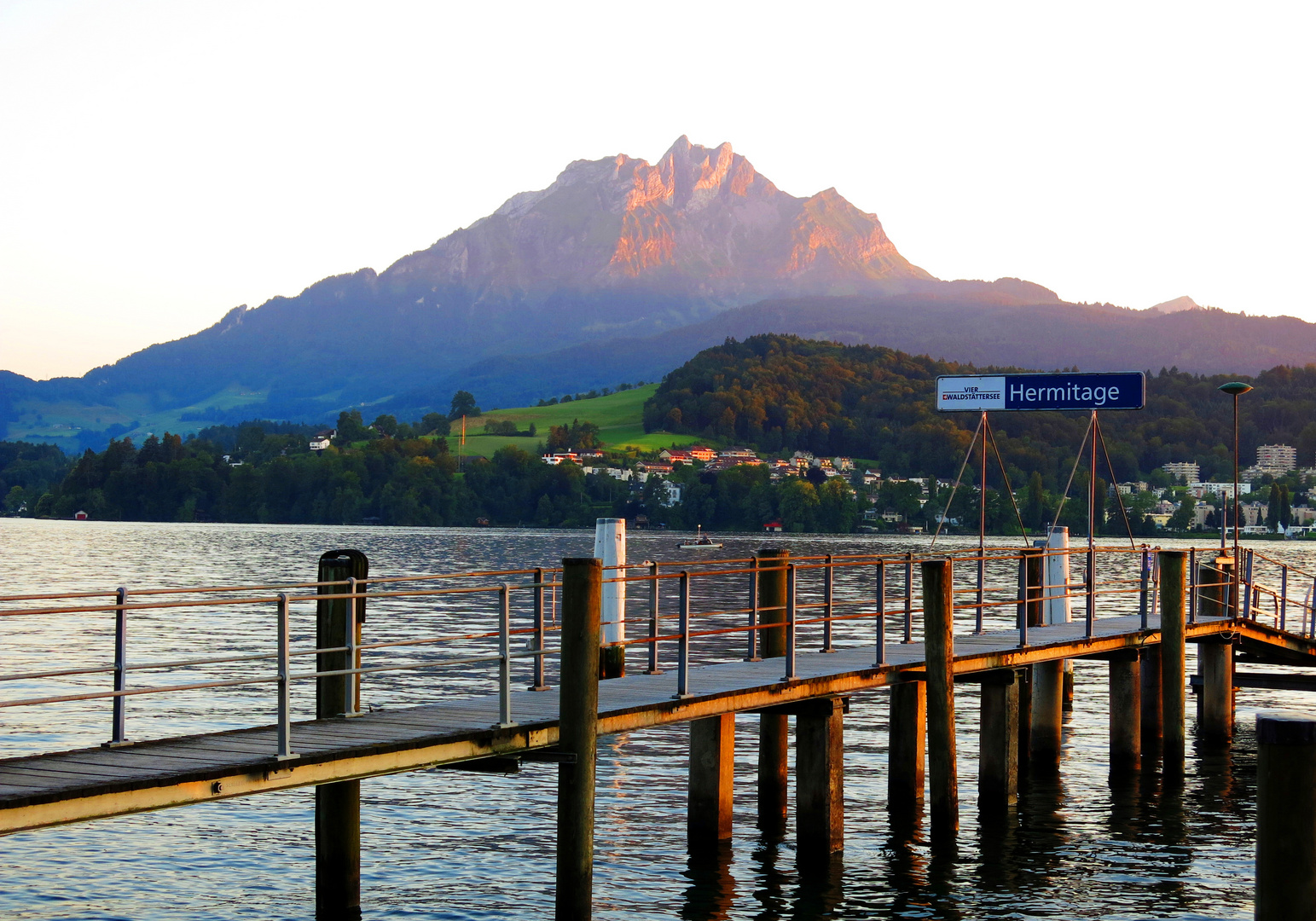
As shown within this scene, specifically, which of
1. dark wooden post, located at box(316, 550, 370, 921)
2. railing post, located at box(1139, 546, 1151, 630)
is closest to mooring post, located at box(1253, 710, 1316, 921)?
dark wooden post, located at box(316, 550, 370, 921)

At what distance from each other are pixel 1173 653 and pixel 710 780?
905 cm

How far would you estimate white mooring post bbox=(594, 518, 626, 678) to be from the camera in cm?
1551

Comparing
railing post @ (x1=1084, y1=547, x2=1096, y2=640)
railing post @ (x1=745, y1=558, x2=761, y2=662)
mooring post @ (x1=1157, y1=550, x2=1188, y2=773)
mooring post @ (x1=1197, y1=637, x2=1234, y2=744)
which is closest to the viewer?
railing post @ (x1=745, y1=558, x2=761, y2=662)

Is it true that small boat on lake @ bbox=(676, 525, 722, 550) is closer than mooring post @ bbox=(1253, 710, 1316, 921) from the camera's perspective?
No

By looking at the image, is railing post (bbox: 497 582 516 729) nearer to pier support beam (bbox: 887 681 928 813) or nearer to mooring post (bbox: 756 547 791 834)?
mooring post (bbox: 756 547 791 834)

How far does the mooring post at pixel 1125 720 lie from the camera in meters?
23.7

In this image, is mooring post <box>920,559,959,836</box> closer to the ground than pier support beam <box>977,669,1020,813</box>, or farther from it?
farther from it

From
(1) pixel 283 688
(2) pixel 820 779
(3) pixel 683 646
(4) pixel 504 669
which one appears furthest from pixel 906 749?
(1) pixel 283 688

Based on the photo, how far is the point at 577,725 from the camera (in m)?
12.0

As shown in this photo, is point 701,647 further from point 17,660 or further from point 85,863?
point 85,863

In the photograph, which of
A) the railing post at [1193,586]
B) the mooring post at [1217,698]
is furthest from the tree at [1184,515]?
the railing post at [1193,586]

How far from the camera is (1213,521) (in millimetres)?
194375

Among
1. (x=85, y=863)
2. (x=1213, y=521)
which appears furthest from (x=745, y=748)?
(x=1213, y=521)

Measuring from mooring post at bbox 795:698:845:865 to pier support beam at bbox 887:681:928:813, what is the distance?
143cm
